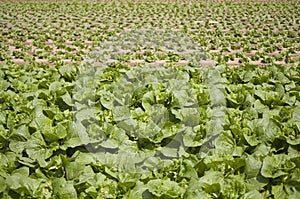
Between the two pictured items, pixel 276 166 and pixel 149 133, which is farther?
pixel 149 133

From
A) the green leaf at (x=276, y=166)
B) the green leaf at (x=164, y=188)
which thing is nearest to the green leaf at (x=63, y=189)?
the green leaf at (x=164, y=188)

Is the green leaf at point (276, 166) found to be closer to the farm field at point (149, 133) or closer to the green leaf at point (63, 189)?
the farm field at point (149, 133)

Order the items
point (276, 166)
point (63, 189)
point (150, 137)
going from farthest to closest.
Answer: point (150, 137)
point (276, 166)
point (63, 189)

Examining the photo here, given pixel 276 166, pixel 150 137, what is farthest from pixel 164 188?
pixel 276 166

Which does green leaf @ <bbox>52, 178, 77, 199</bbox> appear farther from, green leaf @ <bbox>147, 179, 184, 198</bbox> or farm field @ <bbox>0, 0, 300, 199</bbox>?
green leaf @ <bbox>147, 179, 184, 198</bbox>

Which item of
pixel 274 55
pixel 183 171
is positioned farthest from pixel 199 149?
pixel 274 55

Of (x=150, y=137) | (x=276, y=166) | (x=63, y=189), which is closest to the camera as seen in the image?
(x=63, y=189)

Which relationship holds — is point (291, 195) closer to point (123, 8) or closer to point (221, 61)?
point (221, 61)

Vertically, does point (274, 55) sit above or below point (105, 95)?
below

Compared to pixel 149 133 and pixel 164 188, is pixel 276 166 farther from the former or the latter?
pixel 149 133

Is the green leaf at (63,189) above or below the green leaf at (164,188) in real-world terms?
above

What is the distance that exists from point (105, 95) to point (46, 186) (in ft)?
6.47

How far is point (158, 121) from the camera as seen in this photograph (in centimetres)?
472

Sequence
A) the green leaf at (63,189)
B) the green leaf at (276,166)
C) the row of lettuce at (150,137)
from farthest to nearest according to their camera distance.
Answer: the green leaf at (276,166) → the row of lettuce at (150,137) → the green leaf at (63,189)
